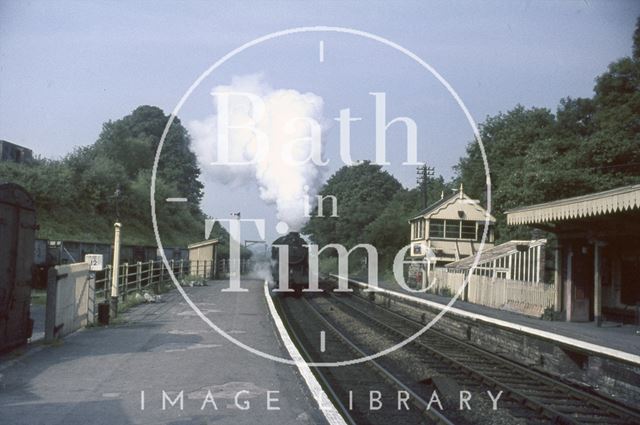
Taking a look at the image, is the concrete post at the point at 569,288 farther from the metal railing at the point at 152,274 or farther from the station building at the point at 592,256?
the metal railing at the point at 152,274

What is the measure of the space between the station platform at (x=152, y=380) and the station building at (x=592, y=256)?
8622 millimetres

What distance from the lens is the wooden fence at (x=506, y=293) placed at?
65.4 feet

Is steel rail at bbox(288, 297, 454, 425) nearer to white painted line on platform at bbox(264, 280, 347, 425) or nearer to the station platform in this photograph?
white painted line on platform at bbox(264, 280, 347, 425)

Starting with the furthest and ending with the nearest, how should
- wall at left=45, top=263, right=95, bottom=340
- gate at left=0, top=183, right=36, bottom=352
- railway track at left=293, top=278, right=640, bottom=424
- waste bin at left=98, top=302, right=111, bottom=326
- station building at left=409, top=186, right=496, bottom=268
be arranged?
1. station building at left=409, top=186, right=496, bottom=268
2. waste bin at left=98, top=302, right=111, bottom=326
3. wall at left=45, top=263, right=95, bottom=340
4. gate at left=0, top=183, right=36, bottom=352
5. railway track at left=293, top=278, right=640, bottom=424

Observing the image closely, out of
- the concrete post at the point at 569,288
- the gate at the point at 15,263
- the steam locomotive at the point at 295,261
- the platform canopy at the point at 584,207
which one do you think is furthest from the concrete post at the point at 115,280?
→ the steam locomotive at the point at 295,261

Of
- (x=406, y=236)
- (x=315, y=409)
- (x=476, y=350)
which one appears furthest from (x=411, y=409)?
(x=406, y=236)

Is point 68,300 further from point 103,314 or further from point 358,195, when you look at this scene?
point 358,195

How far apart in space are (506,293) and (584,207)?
7.28 m

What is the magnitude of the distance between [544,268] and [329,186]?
163 feet

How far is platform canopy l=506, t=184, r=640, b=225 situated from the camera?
46.3ft

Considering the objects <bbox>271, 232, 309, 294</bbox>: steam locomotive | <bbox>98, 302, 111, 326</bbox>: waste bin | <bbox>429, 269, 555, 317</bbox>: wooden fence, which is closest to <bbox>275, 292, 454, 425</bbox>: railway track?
<bbox>98, 302, 111, 326</bbox>: waste bin

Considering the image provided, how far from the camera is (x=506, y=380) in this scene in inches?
Result: 416

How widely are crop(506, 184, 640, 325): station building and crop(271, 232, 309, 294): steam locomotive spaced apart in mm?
10425

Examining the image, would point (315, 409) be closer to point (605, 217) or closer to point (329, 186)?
point (605, 217)
